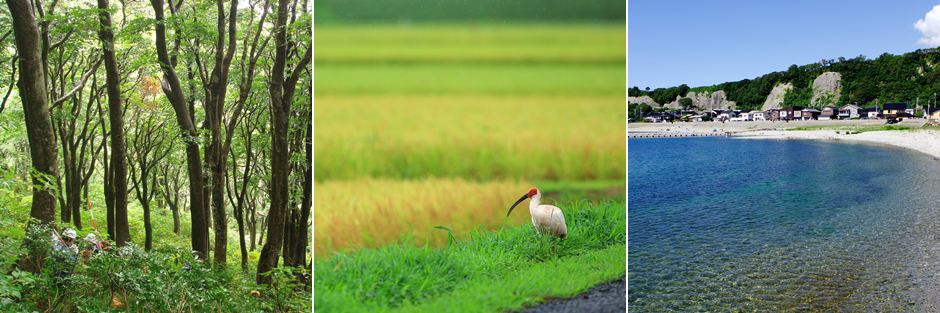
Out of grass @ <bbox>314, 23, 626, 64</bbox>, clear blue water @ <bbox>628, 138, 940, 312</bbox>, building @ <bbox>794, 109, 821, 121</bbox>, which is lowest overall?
clear blue water @ <bbox>628, 138, 940, 312</bbox>

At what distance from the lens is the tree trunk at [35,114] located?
4.66 m

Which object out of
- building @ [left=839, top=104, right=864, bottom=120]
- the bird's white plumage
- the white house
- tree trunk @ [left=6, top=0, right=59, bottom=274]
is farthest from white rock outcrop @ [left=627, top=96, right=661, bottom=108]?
the bird's white plumage

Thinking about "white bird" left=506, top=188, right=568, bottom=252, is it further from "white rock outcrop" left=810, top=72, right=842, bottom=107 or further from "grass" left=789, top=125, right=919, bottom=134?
"white rock outcrop" left=810, top=72, right=842, bottom=107

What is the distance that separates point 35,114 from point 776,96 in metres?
44.8

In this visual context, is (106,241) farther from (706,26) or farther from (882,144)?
(706,26)

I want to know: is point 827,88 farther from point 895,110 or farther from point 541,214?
point 541,214

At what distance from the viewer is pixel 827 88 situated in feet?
112

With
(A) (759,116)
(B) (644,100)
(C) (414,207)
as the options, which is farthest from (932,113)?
(C) (414,207)

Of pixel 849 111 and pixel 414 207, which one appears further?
pixel 849 111

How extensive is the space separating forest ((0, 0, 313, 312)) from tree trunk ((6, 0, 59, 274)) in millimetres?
11

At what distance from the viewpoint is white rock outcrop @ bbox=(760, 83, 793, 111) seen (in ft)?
123

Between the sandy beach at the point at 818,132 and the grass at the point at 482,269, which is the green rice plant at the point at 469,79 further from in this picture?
the sandy beach at the point at 818,132

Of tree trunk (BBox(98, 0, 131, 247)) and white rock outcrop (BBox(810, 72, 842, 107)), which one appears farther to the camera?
white rock outcrop (BBox(810, 72, 842, 107))

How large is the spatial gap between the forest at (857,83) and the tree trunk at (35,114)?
32523 millimetres
